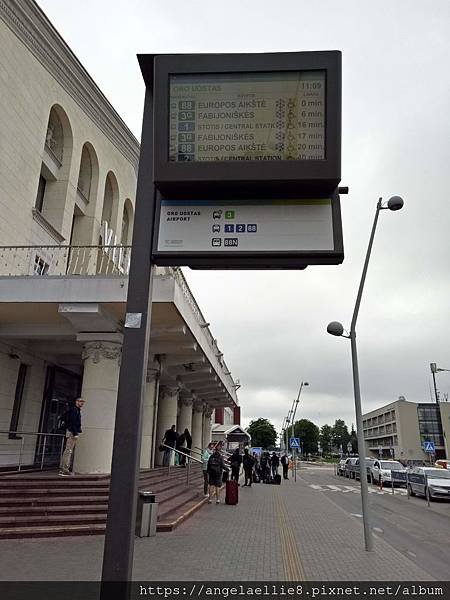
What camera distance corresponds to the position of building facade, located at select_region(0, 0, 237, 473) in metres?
12.1

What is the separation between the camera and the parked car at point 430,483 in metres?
20.1

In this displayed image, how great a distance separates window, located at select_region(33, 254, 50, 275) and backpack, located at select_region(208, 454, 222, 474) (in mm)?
8792

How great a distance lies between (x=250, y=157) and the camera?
4055 millimetres

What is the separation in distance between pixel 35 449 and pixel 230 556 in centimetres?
1083

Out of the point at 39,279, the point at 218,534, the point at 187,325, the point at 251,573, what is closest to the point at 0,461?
the point at 39,279

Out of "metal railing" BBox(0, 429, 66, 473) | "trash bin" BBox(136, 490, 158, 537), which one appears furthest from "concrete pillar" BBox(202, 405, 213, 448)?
"trash bin" BBox(136, 490, 158, 537)

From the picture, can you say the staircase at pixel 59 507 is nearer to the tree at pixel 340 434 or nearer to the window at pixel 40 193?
the window at pixel 40 193

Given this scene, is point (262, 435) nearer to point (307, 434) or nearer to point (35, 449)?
point (307, 434)

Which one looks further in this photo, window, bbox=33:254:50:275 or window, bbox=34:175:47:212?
window, bbox=34:175:47:212

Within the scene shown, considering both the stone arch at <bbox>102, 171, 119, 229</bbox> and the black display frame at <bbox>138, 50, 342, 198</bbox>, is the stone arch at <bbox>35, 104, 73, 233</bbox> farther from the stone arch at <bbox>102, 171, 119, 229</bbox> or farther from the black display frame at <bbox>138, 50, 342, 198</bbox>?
the black display frame at <bbox>138, 50, 342, 198</bbox>

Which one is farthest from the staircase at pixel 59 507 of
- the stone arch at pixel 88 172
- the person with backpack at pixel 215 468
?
the stone arch at pixel 88 172

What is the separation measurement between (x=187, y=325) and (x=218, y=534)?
5.81 meters

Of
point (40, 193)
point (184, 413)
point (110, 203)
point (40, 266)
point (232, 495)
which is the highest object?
point (110, 203)

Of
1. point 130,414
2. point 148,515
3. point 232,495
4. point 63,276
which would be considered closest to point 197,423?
point 232,495
